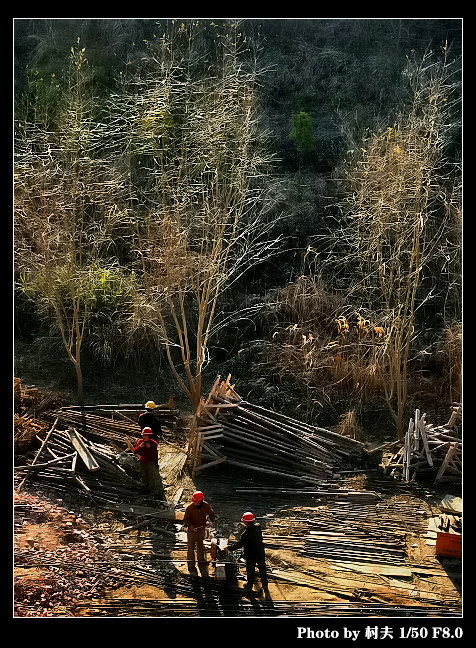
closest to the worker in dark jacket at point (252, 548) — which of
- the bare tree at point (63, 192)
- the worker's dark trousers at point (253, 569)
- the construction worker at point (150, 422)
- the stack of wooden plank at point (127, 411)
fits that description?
the worker's dark trousers at point (253, 569)

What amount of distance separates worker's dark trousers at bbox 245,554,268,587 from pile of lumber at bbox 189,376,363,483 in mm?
2271

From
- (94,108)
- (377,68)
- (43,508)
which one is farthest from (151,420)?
(377,68)

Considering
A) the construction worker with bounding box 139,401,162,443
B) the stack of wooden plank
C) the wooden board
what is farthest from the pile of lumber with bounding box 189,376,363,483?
the wooden board

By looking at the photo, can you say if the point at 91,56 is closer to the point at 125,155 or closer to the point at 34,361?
the point at 125,155

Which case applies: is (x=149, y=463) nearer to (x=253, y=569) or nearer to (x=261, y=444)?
(x=261, y=444)

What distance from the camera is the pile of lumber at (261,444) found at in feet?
39.7

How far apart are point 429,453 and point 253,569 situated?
11.9 feet

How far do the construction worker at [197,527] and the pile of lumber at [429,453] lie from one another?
342 centimetres

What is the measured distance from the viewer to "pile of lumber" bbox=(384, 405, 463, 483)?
39.3ft

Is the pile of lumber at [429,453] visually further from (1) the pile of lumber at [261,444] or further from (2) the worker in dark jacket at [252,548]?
(2) the worker in dark jacket at [252,548]

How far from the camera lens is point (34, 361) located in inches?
587

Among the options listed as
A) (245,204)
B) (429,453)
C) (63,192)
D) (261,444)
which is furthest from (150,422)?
(429,453)

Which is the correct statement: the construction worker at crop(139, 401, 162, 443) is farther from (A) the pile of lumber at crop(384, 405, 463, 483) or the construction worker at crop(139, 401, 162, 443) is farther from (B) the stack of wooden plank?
(A) the pile of lumber at crop(384, 405, 463, 483)

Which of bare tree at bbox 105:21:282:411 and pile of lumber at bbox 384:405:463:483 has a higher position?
bare tree at bbox 105:21:282:411
